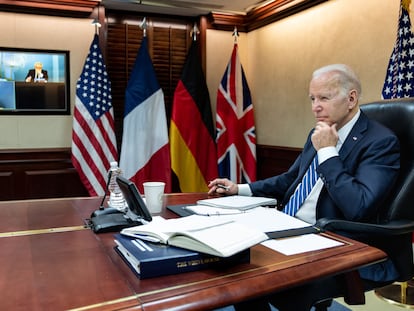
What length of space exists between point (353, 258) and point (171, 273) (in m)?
0.48

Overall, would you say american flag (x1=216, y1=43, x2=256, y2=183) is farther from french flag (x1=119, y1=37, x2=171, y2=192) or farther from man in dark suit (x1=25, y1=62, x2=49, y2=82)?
man in dark suit (x1=25, y1=62, x2=49, y2=82)

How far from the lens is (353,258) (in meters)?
1.02

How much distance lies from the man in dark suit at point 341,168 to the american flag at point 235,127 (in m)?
1.89

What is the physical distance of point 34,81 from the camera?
3.35m

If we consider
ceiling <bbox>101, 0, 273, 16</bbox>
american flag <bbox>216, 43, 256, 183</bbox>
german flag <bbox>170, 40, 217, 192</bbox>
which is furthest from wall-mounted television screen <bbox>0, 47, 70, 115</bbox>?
american flag <bbox>216, 43, 256, 183</bbox>

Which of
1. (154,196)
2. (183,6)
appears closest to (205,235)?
(154,196)

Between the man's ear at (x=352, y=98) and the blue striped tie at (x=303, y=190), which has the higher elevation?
the man's ear at (x=352, y=98)

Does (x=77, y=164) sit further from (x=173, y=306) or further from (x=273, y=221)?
(x=173, y=306)

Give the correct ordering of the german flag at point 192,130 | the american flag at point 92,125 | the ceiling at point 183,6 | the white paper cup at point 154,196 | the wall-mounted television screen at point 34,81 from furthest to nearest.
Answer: the german flag at point 192,130, the ceiling at point 183,6, the american flag at point 92,125, the wall-mounted television screen at point 34,81, the white paper cup at point 154,196

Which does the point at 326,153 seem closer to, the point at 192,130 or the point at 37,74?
the point at 192,130

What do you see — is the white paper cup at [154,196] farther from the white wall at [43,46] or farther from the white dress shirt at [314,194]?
the white wall at [43,46]

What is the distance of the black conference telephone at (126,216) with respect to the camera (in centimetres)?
124

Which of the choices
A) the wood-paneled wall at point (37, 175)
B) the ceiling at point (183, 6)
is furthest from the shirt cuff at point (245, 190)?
the ceiling at point (183, 6)

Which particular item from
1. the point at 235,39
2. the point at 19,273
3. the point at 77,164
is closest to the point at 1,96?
the point at 77,164
